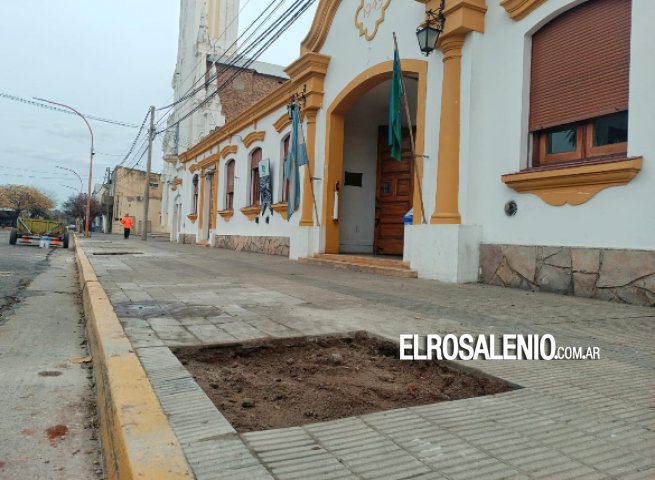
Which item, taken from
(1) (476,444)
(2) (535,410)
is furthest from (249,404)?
(2) (535,410)

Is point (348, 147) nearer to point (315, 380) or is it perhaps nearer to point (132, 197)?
point (315, 380)

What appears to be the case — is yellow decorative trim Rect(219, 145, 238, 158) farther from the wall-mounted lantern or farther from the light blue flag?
the wall-mounted lantern

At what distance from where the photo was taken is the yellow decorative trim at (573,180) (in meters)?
5.35

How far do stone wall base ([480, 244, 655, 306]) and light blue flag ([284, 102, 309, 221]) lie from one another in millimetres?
5491

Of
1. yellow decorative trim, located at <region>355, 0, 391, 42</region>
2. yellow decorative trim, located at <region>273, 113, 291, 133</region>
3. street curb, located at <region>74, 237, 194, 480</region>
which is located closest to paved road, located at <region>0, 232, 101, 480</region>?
street curb, located at <region>74, 237, 194, 480</region>

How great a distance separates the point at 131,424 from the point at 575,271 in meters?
5.35

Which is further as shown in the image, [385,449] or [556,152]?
[556,152]

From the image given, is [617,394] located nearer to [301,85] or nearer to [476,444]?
[476,444]

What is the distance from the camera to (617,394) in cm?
230

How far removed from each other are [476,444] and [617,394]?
3.18ft

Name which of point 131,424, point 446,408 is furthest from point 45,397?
point 446,408

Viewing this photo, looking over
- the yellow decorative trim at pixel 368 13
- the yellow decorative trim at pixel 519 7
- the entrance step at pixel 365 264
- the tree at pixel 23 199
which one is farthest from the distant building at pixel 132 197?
the yellow decorative trim at pixel 519 7

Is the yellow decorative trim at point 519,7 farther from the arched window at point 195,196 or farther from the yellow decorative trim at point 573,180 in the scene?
the arched window at point 195,196

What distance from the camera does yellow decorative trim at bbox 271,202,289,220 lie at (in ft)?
43.1
